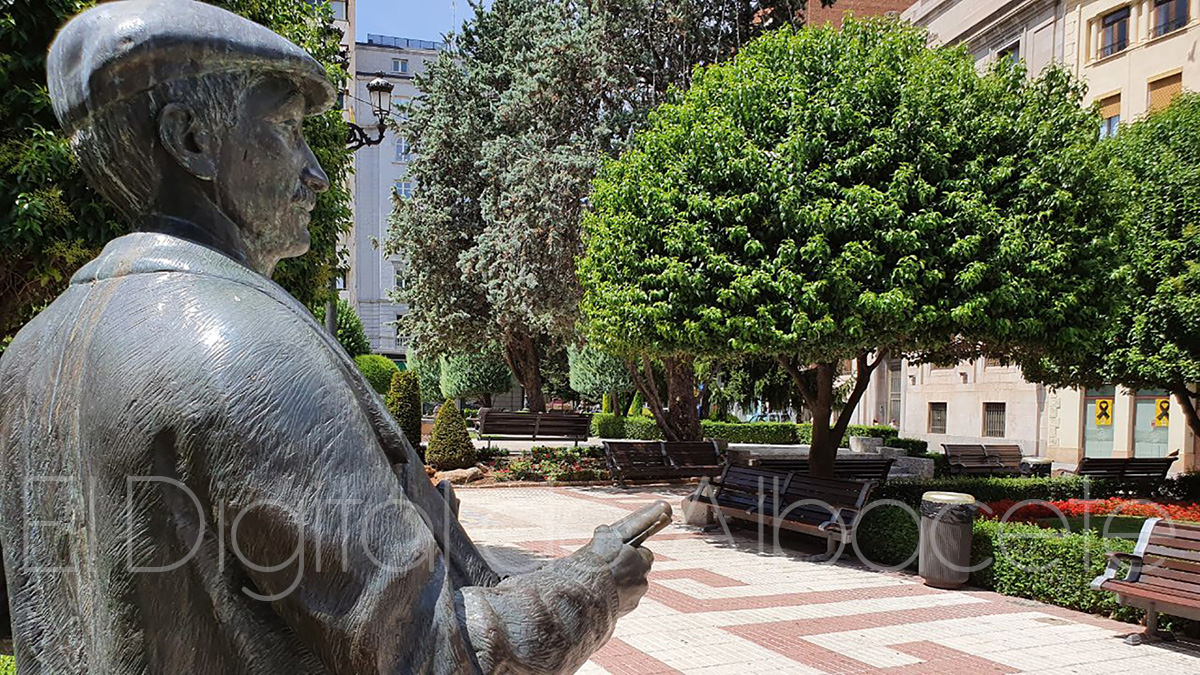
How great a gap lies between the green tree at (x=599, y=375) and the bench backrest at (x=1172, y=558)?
87.2 ft

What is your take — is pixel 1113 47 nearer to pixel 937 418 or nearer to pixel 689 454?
pixel 937 418

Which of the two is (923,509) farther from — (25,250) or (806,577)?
(25,250)

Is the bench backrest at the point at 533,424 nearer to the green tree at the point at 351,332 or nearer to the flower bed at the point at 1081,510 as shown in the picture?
the green tree at the point at 351,332

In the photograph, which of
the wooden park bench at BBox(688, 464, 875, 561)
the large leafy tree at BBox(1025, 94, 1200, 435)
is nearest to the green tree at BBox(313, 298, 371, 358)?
the wooden park bench at BBox(688, 464, 875, 561)

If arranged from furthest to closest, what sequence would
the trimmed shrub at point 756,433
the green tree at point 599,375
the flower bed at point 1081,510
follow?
1. the green tree at point 599,375
2. the trimmed shrub at point 756,433
3. the flower bed at point 1081,510

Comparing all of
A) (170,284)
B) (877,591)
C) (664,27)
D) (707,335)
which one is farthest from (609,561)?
(664,27)

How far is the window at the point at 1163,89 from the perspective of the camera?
2453cm

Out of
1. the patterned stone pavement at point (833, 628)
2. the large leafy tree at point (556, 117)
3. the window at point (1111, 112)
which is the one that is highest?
the window at point (1111, 112)

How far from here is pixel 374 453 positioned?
1.04 metres

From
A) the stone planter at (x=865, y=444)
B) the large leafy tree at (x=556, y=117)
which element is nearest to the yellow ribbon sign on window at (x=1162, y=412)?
the stone planter at (x=865, y=444)

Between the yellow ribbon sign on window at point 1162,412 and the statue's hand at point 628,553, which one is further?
the yellow ribbon sign on window at point 1162,412

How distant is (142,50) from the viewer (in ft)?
3.63

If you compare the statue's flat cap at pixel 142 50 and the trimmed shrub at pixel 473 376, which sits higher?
the statue's flat cap at pixel 142 50

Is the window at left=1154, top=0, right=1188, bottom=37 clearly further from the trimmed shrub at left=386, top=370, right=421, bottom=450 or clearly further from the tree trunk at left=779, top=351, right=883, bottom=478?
the trimmed shrub at left=386, top=370, right=421, bottom=450
